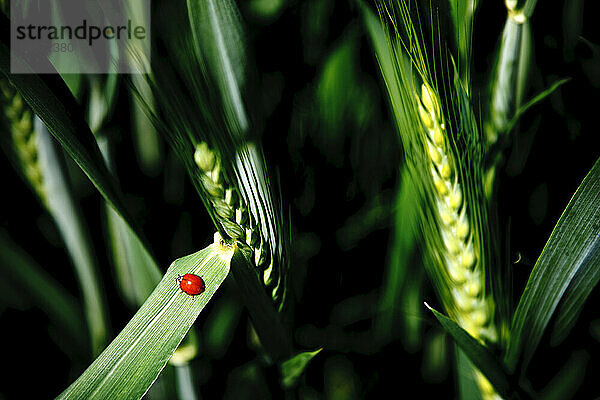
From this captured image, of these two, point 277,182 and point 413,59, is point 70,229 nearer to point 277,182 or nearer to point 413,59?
point 277,182

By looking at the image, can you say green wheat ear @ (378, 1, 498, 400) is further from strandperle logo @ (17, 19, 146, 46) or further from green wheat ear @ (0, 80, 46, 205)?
green wheat ear @ (0, 80, 46, 205)

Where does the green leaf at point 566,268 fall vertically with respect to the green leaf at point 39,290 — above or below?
below

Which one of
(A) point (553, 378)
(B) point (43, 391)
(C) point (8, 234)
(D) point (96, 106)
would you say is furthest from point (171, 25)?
(A) point (553, 378)

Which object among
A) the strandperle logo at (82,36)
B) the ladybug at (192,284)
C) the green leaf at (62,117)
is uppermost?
the strandperle logo at (82,36)

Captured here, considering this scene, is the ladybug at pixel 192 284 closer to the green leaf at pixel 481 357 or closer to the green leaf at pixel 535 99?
the green leaf at pixel 481 357

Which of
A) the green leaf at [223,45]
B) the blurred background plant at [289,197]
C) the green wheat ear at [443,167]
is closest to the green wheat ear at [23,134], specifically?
the blurred background plant at [289,197]

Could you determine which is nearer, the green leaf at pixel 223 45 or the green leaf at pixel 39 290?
the green leaf at pixel 223 45
